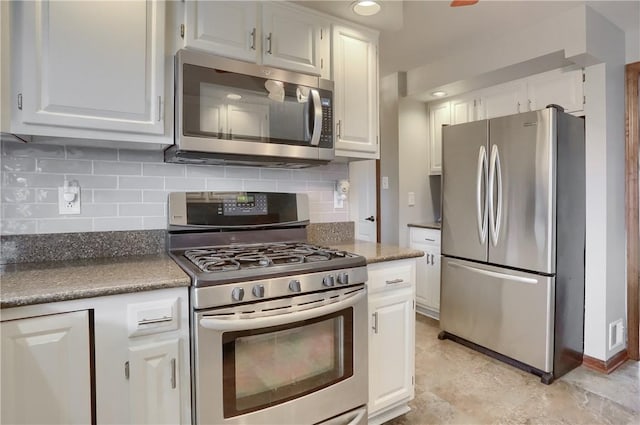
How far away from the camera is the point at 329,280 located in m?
1.56

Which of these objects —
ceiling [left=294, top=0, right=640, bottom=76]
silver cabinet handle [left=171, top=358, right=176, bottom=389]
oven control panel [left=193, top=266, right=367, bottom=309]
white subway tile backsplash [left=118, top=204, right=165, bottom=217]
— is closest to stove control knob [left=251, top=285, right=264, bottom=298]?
oven control panel [left=193, top=266, right=367, bottom=309]

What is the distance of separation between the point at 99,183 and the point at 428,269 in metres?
2.79

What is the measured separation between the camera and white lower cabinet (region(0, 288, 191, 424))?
1131 millimetres

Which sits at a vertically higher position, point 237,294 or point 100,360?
point 237,294

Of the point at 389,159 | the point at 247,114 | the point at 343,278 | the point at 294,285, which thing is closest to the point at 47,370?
the point at 294,285

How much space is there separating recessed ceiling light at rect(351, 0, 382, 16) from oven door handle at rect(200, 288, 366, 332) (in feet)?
4.78

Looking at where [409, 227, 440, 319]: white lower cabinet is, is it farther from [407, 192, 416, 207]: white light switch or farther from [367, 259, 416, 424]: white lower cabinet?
[367, 259, 416, 424]: white lower cabinet

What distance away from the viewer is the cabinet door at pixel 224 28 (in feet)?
5.39

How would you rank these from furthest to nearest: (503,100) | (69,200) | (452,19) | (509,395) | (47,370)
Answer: (503,100) → (452,19) → (509,395) → (69,200) → (47,370)

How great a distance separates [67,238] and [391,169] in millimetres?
2901

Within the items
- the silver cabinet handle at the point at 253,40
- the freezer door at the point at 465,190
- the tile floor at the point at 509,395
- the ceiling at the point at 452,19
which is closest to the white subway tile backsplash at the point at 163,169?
the silver cabinet handle at the point at 253,40

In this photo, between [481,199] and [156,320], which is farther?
[481,199]

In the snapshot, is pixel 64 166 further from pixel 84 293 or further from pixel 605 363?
pixel 605 363

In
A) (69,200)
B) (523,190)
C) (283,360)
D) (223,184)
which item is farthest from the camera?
(523,190)
